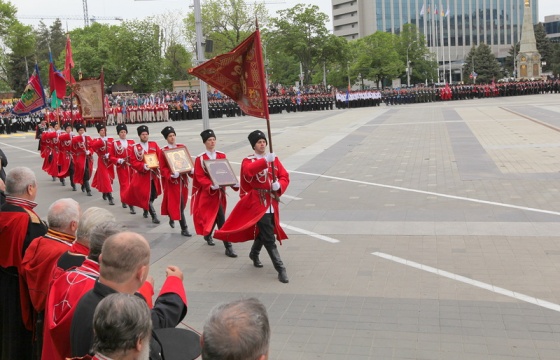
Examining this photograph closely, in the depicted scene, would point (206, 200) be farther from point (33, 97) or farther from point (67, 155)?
point (33, 97)

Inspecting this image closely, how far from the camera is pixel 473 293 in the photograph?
21.9 ft

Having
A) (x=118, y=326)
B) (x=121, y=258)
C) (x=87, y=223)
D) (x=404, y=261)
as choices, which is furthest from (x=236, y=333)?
(x=404, y=261)

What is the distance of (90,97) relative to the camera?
13469 mm

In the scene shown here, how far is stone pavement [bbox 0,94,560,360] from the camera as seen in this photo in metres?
5.66

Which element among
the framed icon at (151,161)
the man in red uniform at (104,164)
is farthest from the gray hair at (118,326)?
the man in red uniform at (104,164)

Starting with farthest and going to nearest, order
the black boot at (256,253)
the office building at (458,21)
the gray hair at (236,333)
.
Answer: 1. the office building at (458,21)
2. the black boot at (256,253)
3. the gray hair at (236,333)

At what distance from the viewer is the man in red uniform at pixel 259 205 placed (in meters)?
7.75

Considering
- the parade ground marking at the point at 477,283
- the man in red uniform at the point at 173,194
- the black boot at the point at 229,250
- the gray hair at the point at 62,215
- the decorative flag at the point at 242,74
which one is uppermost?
the decorative flag at the point at 242,74

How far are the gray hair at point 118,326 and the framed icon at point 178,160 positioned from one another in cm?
762

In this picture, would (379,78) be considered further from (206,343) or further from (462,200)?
(206,343)

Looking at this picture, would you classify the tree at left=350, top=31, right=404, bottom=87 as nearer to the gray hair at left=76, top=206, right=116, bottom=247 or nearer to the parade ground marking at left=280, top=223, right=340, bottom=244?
the parade ground marking at left=280, top=223, right=340, bottom=244

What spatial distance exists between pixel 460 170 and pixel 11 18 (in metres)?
56.8

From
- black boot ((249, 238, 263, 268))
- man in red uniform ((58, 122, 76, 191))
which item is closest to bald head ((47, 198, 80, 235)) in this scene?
black boot ((249, 238, 263, 268))

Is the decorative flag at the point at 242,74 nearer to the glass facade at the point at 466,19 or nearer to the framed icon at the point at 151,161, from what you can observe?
the framed icon at the point at 151,161
